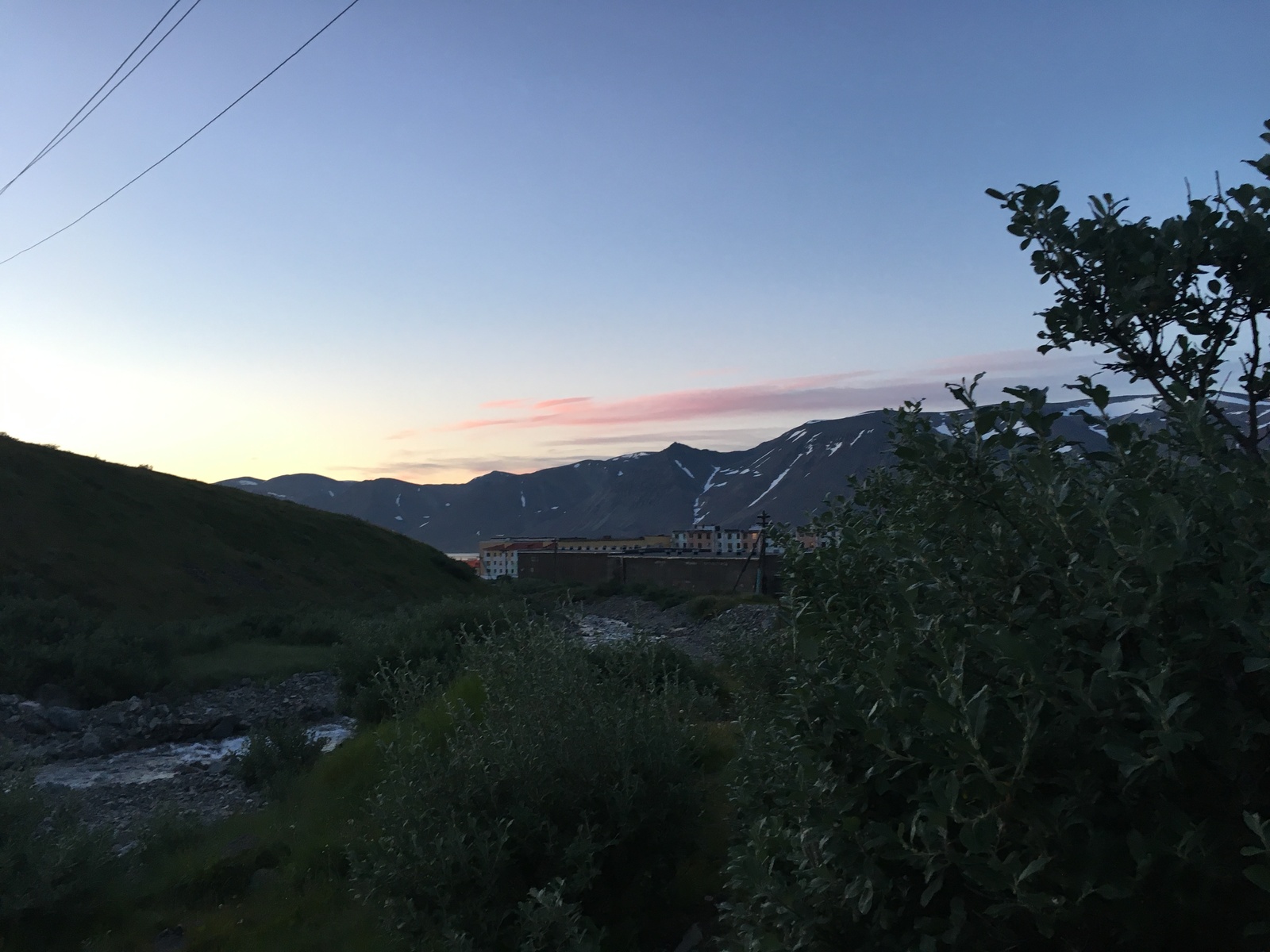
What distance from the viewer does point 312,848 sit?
226 inches

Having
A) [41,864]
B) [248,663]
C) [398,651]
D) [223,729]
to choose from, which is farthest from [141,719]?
[41,864]

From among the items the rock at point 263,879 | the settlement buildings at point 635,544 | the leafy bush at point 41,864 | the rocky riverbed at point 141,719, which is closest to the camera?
the leafy bush at point 41,864

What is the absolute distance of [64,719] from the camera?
11.7 m

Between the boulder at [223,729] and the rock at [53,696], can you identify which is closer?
the boulder at [223,729]

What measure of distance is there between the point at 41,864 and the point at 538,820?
11.5 ft

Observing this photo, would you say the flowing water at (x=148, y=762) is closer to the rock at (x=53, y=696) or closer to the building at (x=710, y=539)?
the rock at (x=53, y=696)

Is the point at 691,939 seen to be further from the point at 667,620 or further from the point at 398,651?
the point at 667,620

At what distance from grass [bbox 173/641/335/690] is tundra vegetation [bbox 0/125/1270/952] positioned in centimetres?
1078

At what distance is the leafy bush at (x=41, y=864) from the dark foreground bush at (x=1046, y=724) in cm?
486

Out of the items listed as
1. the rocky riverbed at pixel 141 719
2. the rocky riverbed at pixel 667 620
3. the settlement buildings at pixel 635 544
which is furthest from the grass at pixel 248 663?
the settlement buildings at pixel 635 544

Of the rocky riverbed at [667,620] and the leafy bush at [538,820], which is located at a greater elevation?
the leafy bush at [538,820]

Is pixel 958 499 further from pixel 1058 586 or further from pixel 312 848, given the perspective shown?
pixel 312 848

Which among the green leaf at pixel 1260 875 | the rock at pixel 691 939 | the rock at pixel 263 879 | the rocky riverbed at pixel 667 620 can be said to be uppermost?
the green leaf at pixel 1260 875

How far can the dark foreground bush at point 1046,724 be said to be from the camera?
167 cm
